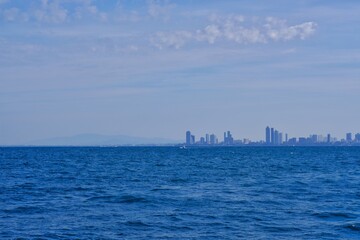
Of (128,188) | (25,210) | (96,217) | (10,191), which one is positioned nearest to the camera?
(96,217)

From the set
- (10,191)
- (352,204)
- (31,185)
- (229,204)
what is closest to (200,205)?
(229,204)

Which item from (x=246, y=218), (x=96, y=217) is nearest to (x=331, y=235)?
(x=246, y=218)

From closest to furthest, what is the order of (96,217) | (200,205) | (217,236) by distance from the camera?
Result: (217,236) → (96,217) → (200,205)

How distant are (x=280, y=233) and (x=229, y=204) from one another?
9633 mm

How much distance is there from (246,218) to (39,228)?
438 inches

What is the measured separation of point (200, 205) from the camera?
35594 mm

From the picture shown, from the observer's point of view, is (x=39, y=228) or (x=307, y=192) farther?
(x=307, y=192)

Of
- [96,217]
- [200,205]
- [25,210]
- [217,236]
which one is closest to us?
[217,236]

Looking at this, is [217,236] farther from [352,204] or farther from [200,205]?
[352,204]

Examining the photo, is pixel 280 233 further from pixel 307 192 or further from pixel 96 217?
pixel 307 192

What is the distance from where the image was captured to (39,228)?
27.2 metres

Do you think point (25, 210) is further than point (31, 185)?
No

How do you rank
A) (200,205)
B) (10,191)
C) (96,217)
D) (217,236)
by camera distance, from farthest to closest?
(10,191) → (200,205) → (96,217) → (217,236)

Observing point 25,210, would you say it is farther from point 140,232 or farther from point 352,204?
point 352,204
